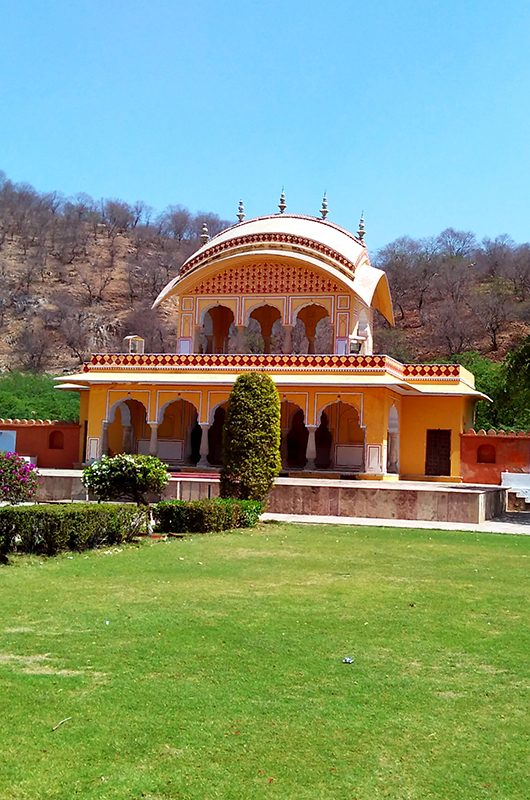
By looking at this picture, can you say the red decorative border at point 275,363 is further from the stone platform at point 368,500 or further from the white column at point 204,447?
the stone platform at point 368,500

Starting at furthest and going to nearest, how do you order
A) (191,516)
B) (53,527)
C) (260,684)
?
(191,516) < (53,527) < (260,684)

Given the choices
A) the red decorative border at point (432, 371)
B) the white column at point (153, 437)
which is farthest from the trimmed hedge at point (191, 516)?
the red decorative border at point (432, 371)

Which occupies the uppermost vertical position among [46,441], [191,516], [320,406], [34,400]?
[34,400]

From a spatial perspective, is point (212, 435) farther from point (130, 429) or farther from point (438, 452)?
point (438, 452)

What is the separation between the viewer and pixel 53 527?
9234 millimetres

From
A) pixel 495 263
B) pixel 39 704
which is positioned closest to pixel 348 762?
pixel 39 704

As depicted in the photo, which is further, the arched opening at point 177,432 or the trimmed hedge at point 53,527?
the arched opening at point 177,432

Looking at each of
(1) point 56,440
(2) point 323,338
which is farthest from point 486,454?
(2) point 323,338

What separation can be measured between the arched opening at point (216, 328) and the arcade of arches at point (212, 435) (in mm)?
2622

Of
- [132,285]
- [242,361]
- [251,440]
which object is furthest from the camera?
[132,285]

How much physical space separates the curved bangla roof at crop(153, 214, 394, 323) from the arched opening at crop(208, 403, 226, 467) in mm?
3461

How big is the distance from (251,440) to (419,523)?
325cm

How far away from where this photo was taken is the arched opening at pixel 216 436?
74.6 feet

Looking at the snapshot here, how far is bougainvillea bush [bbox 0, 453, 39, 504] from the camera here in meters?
10.1
